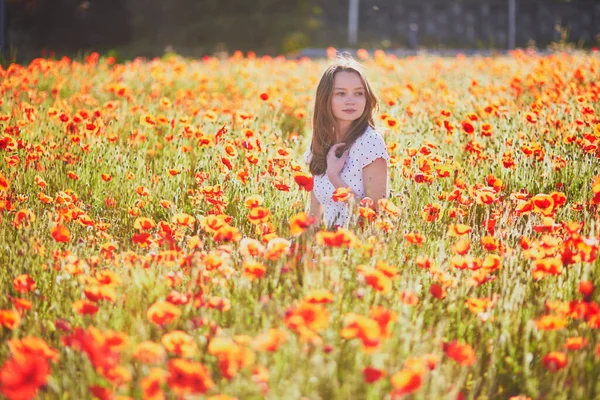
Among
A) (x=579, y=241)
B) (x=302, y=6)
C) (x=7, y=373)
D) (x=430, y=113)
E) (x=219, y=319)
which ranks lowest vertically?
(x=219, y=319)

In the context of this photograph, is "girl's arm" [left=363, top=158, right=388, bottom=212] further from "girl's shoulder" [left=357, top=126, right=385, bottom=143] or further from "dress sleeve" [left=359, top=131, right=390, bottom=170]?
"girl's shoulder" [left=357, top=126, right=385, bottom=143]

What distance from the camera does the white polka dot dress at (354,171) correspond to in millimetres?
3535

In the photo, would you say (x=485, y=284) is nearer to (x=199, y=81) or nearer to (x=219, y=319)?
(x=219, y=319)

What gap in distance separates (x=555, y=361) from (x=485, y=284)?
82cm

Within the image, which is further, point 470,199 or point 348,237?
point 470,199

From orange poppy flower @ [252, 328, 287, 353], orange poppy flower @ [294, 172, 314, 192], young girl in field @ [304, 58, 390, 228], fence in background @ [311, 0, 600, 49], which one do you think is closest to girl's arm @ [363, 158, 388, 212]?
young girl in field @ [304, 58, 390, 228]

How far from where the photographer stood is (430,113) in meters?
5.68

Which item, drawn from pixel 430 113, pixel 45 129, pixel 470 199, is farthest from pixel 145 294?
pixel 430 113

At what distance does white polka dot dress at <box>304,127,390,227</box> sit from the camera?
3.54 m

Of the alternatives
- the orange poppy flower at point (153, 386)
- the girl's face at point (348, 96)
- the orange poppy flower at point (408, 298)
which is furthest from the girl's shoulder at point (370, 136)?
the orange poppy flower at point (153, 386)

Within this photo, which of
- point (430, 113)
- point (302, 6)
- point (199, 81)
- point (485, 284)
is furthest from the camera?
point (302, 6)

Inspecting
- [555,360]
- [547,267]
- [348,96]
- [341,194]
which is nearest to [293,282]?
[341,194]

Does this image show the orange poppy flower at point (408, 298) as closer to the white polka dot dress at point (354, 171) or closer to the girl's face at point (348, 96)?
the white polka dot dress at point (354, 171)

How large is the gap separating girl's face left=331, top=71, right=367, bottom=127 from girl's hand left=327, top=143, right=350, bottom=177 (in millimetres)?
173
